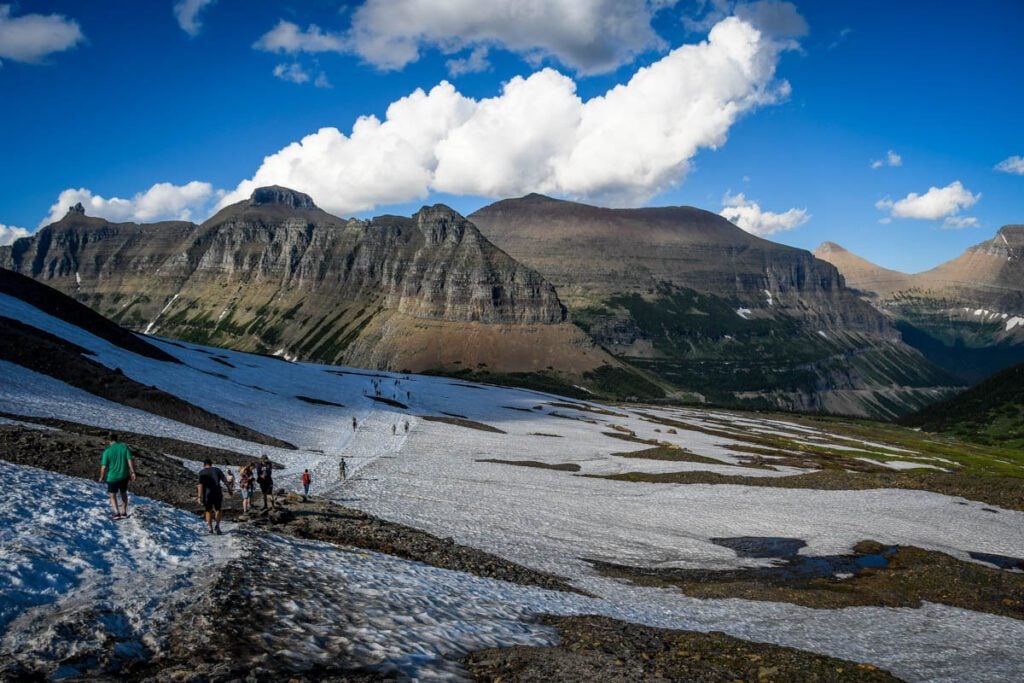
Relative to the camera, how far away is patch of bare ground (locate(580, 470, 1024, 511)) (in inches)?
2744

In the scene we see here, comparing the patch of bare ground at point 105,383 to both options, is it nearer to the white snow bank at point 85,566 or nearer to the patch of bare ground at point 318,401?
the patch of bare ground at point 318,401

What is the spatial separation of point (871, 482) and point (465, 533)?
6097 centimetres

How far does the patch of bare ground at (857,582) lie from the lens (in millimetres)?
33656

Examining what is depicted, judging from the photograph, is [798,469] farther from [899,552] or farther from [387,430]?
[387,430]

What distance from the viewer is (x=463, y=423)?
11069cm

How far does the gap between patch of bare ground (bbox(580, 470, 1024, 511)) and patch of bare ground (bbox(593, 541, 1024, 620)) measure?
27.8 metres

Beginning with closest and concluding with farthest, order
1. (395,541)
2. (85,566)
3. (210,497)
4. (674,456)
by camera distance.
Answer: (85,566) → (210,497) → (395,541) → (674,456)

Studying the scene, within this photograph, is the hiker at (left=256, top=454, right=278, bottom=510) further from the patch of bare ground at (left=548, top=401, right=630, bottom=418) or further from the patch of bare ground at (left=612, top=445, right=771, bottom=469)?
the patch of bare ground at (left=548, top=401, right=630, bottom=418)

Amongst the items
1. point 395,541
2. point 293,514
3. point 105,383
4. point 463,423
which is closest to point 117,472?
point 293,514

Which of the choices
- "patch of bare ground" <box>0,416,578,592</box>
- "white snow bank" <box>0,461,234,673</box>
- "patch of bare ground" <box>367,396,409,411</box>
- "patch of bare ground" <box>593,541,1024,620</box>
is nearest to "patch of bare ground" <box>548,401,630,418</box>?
"patch of bare ground" <box>367,396,409,411</box>

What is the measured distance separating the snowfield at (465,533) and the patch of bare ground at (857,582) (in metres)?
1.50

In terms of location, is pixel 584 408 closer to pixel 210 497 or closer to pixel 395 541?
pixel 395 541

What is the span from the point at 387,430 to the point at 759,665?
75.1 metres

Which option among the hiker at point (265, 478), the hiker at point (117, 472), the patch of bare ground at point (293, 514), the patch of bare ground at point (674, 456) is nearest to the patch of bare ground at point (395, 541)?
the patch of bare ground at point (293, 514)
